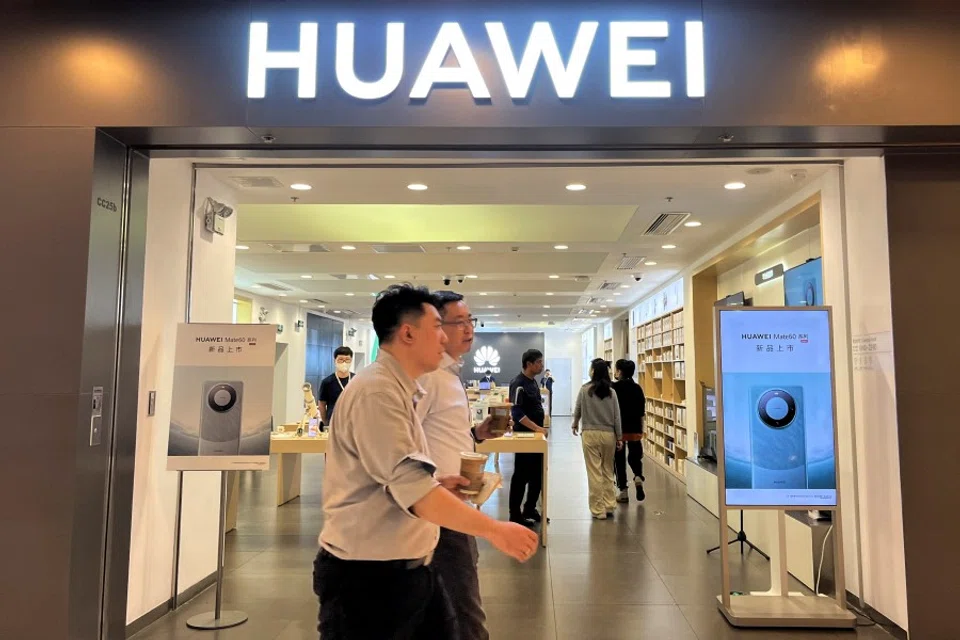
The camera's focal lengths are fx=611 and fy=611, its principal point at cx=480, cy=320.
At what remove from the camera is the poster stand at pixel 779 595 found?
11.7 ft

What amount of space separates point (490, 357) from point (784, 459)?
63.7 ft

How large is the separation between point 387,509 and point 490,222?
5.34 m

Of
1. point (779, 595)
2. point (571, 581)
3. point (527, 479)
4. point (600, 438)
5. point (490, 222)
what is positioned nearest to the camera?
point (779, 595)

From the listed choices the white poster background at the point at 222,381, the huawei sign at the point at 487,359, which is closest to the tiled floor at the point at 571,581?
the white poster background at the point at 222,381

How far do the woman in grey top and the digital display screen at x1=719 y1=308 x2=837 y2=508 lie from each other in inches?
102

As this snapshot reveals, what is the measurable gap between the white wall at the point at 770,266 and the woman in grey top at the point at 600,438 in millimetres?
1731

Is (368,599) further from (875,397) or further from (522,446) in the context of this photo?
(522,446)

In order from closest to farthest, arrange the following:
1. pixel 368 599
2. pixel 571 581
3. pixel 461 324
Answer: pixel 368 599, pixel 461 324, pixel 571 581

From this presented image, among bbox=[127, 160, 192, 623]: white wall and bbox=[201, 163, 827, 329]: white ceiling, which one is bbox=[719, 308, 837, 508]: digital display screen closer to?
bbox=[201, 163, 827, 329]: white ceiling

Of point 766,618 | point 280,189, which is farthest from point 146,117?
point 766,618

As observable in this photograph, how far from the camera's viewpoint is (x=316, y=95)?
2729mm

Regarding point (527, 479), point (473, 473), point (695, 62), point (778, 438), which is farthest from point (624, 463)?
point (473, 473)

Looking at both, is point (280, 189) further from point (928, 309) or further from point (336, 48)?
point (928, 309)

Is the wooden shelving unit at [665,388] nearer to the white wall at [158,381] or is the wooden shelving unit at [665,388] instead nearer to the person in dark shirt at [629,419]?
the person in dark shirt at [629,419]
